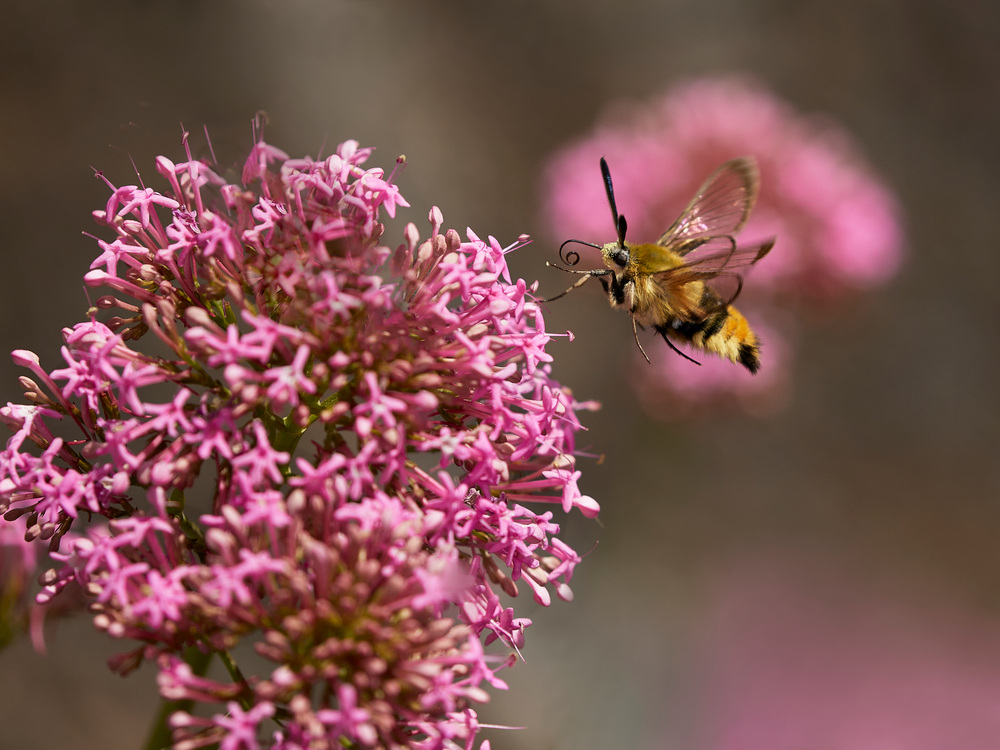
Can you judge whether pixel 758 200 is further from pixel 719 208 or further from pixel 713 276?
pixel 713 276

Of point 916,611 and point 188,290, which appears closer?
point 188,290

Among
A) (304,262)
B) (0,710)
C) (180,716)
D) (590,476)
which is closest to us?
(180,716)

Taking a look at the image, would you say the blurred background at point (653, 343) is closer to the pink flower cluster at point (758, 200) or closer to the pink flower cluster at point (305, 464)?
the pink flower cluster at point (758, 200)

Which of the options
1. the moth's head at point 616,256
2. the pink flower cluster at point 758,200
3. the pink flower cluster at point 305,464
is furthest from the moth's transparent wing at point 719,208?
the pink flower cluster at point 758,200

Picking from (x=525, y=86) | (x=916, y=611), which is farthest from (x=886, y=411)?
(x=525, y=86)

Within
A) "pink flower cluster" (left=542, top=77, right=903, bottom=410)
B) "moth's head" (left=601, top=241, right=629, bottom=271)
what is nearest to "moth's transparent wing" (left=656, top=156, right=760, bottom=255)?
"moth's head" (left=601, top=241, right=629, bottom=271)

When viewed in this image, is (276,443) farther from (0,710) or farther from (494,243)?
(0,710)

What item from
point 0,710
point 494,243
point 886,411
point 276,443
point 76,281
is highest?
point 886,411
